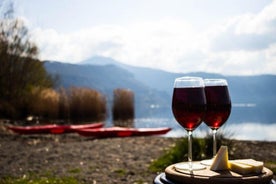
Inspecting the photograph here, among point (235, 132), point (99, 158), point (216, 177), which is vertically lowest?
point (99, 158)

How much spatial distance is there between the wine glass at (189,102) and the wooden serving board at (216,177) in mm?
76

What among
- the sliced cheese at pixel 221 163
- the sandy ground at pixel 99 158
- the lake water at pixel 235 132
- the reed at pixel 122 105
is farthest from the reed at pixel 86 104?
the sliced cheese at pixel 221 163

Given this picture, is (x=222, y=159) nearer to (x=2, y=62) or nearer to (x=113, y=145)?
(x=113, y=145)

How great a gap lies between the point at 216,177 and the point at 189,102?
339mm

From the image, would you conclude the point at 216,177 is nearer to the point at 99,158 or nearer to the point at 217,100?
the point at 217,100

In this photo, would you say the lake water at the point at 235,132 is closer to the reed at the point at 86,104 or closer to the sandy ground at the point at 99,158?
the sandy ground at the point at 99,158

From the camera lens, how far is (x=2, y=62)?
25.1 m

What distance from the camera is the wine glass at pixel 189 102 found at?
1903 mm

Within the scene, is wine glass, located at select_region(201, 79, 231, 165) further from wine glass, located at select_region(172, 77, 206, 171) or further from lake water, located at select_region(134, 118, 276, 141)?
lake water, located at select_region(134, 118, 276, 141)

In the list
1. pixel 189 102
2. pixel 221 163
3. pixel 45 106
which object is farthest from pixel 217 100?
pixel 45 106

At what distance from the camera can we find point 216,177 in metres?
1.75

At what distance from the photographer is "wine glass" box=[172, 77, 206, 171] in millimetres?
1903

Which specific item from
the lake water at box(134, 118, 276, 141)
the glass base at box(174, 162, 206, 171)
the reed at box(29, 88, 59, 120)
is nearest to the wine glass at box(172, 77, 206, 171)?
the glass base at box(174, 162, 206, 171)

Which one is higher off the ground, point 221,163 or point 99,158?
point 221,163
